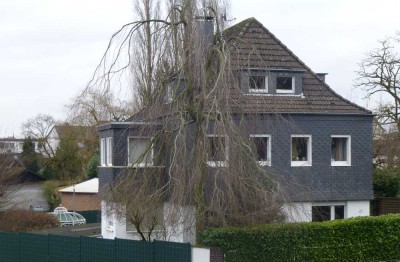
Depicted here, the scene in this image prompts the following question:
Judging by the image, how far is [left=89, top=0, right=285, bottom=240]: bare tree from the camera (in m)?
21.8

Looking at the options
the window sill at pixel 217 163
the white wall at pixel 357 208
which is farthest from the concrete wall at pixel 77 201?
the window sill at pixel 217 163

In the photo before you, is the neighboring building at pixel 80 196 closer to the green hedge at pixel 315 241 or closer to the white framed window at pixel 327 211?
the white framed window at pixel 327 211

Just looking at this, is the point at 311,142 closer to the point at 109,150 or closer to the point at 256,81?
the point at 109,150

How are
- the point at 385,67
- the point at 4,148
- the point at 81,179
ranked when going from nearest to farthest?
the point at 385,67, the point at 4,148, the point at 81,179

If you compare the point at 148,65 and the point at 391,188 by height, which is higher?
the point at 148,65

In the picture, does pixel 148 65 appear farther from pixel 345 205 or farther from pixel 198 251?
pixel 345 205

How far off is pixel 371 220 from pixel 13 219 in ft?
75.9

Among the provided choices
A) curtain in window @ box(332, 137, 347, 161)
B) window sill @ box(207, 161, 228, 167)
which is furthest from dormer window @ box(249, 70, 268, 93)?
curtain in window @ box(332, 137, 347, 161)

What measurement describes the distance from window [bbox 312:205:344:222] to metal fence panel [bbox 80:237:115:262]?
10480 millimetres

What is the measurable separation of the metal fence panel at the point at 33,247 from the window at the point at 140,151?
5074 millimetres

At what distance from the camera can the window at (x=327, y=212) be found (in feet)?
106

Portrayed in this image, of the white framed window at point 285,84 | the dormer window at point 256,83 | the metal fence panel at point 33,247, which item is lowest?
the metal fence panel at point 33,247

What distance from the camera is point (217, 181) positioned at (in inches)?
860

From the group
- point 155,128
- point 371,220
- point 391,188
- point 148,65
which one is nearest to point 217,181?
point 155,128
